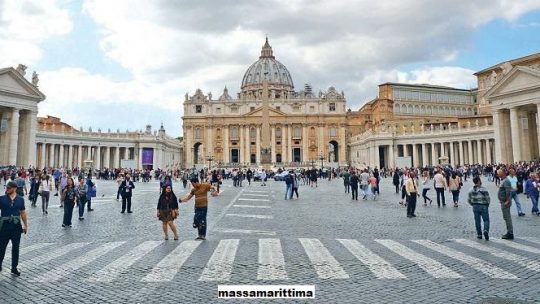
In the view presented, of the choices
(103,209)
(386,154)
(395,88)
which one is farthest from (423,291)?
(395,88)

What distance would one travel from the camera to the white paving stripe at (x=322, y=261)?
6.21 metres

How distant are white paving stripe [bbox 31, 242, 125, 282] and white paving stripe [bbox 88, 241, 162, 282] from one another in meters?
0.46

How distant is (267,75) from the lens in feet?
396

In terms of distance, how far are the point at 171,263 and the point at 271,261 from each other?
64.1 inches

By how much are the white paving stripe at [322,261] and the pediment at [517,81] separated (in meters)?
→ 34.3

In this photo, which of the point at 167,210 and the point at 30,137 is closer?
the point at 167,210

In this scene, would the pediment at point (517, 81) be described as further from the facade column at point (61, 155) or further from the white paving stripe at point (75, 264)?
the facade column at point (61, 155)

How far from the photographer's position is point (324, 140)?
95.4 metres

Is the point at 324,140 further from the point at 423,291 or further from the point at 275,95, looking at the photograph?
the point at 423,291

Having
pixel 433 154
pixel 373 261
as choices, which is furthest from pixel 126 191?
pixel 433 154

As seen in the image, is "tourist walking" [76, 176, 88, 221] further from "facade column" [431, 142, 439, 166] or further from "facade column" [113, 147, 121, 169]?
"facade column" [113, 147, 121, 169]

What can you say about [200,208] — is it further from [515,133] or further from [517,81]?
[517,81]

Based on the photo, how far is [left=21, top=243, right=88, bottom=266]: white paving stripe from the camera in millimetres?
7254

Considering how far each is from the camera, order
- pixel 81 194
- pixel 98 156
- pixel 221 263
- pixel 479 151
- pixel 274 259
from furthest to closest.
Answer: pixel 98 156
pixel 479 151
pixel 81 194
pixel 274 259
pixel 221 263
